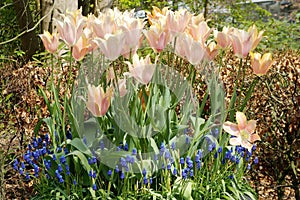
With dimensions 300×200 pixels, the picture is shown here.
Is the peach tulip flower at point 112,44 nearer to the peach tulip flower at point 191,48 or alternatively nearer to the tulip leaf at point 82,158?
the peach tulip flower at point 191,48

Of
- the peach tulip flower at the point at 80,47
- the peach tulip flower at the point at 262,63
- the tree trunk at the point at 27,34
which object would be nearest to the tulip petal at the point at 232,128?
the peach tulip flower at the point at 262,63

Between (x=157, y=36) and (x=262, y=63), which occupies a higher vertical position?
(x=157, y=36)

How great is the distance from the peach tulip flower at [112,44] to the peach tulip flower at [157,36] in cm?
14

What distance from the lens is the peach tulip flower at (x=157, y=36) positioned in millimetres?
2033

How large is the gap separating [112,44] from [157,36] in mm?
213

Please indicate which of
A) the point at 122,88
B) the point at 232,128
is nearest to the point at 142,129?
the point at 122,88

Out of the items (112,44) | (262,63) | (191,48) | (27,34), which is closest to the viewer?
(112,44)

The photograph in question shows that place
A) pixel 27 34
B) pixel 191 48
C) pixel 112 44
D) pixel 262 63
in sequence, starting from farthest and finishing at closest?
pixel 27 34 < pixel 262 63 < pixel 191 48 < pixel 112 44

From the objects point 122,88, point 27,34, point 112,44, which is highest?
point 112,44

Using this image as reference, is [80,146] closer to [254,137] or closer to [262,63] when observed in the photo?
[254,137]

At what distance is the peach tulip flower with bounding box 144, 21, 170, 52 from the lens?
2033mm

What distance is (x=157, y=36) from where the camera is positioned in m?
2.04

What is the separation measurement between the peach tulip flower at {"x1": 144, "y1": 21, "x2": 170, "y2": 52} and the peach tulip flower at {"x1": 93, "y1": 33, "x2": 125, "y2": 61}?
0.14 metres

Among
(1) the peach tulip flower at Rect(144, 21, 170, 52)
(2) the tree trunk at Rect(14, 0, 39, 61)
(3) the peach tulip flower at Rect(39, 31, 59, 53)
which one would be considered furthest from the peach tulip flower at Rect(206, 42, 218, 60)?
(2) the tree trunk at Rect(14, 0, 39, 61)
